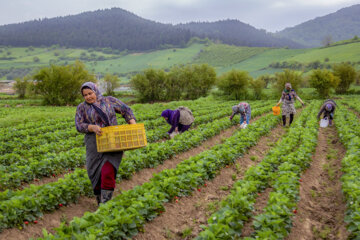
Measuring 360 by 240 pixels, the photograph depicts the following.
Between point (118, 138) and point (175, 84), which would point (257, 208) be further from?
point (175, 84)

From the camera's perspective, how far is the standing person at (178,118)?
9.59 meters

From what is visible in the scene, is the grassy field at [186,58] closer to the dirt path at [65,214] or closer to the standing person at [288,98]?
the standing person at [288,98]

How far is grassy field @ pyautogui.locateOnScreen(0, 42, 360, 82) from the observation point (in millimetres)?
98562

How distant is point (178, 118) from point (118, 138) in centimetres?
557

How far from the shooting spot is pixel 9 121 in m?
16.4

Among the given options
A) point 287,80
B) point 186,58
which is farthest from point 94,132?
point 186,58

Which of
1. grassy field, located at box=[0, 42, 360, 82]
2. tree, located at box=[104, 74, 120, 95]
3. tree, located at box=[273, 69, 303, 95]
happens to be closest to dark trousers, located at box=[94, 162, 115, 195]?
tree, located at box=[273, 69, 303, 95]

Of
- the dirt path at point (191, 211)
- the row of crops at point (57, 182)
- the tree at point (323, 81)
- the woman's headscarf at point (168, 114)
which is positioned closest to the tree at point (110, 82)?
the tree at point (323, 81)

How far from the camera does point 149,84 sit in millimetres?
44875

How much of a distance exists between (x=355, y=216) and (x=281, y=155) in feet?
12.2

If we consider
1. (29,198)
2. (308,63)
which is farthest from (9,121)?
(308,63)

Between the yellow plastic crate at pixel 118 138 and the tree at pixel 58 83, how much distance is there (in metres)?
36.3

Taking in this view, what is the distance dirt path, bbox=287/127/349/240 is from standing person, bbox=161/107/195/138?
4.79 meters

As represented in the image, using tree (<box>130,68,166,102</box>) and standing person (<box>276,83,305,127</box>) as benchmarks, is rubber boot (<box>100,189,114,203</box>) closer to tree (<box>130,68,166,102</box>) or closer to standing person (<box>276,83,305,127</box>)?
standing person (<box>276,83,305,127</box>)
